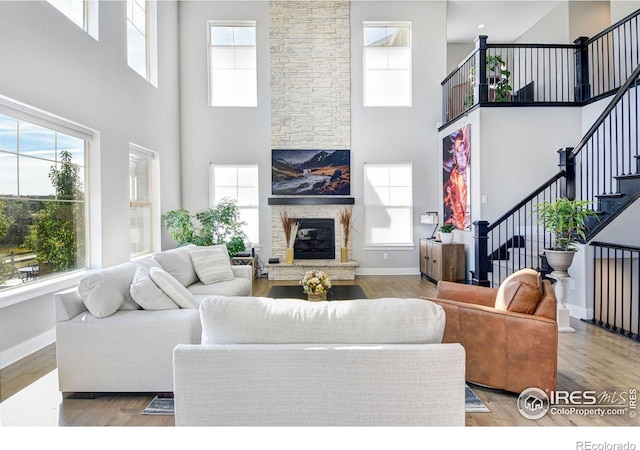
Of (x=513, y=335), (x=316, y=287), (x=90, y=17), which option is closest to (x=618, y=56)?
(x=513, y=335)

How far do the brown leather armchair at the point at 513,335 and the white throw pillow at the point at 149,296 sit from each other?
1.98 metres

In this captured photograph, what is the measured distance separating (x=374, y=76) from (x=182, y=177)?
4353 millimetres

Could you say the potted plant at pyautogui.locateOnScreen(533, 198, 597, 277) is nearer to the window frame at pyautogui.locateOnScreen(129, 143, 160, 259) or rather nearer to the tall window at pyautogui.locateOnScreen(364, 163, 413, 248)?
the tall window at pyautogui.locateOnScreen(364, 163, 413, 248)

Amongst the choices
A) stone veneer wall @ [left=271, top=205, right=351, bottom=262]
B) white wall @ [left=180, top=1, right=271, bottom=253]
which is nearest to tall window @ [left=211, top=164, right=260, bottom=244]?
white wall @ [left=180, top=1, right=271, bottom=253]

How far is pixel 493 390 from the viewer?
8.25 feet

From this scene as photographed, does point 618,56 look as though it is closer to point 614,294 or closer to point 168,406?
point 614,294

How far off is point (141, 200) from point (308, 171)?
3.04 meters

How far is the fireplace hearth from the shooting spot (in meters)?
7.16

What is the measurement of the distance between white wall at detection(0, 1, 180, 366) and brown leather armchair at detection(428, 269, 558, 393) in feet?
12.1

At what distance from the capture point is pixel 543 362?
2.32 metres

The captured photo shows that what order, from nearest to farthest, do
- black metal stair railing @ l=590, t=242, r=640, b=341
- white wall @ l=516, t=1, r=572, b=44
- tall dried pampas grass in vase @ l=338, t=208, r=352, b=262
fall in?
1. black metal stair railing @ l=590, t=242, r=640, b=341
2. white wall @ l=516, t=1, r=572, b=44
3. tall dried pampas grass in vase @ l=338, t=208, r=352, b=262

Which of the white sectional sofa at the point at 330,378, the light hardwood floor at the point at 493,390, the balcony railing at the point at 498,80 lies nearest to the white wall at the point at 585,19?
the balcony railing at the point at 498,80

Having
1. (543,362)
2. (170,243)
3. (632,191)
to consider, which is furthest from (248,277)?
(632,191)
